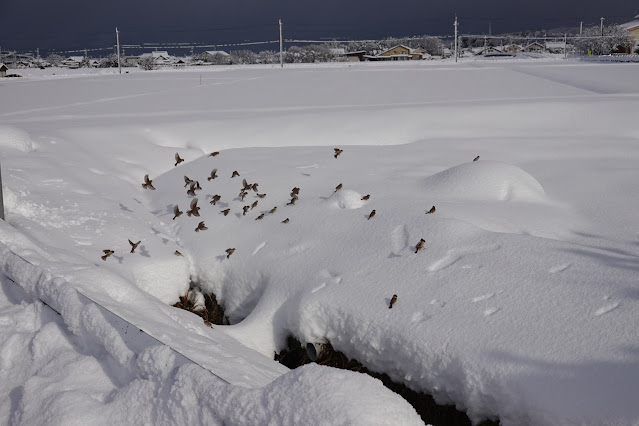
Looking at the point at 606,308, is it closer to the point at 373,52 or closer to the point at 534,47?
the point at 373,52

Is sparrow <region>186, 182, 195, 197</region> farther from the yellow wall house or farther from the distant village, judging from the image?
the yellow wall house

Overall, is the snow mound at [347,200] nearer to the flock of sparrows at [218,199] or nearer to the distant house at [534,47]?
the flock of sparrows at [218,199]

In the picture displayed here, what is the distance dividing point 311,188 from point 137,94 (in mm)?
6305

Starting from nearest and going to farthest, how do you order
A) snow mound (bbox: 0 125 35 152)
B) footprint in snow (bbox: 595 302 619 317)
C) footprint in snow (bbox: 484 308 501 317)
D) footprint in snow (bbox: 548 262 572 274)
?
footprint in snow (bbox: 595 302 619 317) < footprint in snow (bbox: 484 308 501 317) < footprint in snow (bbox: 548 262 572 274) < snow mound (bbox: 0 125 35 152)

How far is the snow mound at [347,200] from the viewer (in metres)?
3.79

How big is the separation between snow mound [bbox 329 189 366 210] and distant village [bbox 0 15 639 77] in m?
17.7

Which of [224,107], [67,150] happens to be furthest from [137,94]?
[67,150]

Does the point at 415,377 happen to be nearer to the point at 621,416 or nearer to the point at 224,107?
the point at 621,416

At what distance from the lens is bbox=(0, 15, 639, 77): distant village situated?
86.1 feet

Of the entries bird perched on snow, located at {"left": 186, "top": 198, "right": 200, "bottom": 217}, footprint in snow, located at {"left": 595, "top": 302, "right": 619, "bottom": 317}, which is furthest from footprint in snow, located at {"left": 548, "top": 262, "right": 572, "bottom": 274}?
bird perched on snow, located at {"left": 186, "top": 198, "right": 200, "bottom": 217}

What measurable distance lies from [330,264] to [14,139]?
329cm

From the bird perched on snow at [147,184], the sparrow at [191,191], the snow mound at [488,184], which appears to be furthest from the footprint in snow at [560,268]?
the bird perched on snow at [147,184]

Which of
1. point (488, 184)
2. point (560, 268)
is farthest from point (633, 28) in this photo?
point (560, 268)

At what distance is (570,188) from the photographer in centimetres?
414
